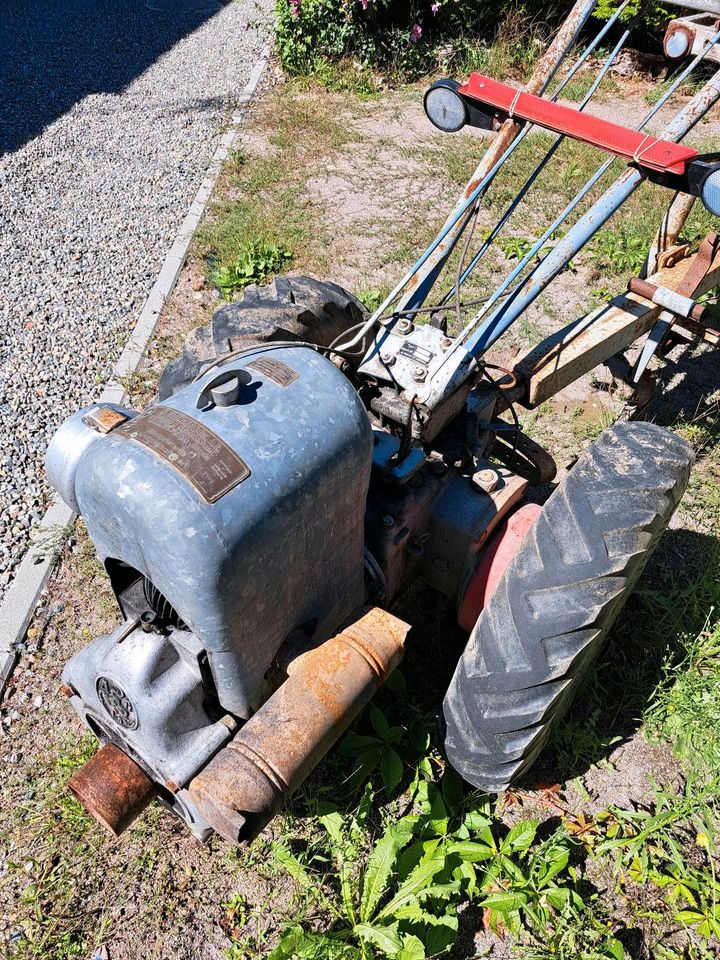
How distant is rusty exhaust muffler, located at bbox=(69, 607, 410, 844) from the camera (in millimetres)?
1803

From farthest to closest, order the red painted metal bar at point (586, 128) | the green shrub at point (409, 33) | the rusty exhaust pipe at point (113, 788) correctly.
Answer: the green shrub at point (409, 33) < the red painted metal bar at point (586, 128) < the rusty exhaust pipe at point (113, 788)

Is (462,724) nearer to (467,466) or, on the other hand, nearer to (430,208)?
(467,466)

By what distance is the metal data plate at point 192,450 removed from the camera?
5.50ft

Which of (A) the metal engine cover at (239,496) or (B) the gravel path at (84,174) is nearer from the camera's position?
(A) the metal engine cover at (239,496)

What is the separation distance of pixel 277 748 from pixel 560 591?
0.88 meters

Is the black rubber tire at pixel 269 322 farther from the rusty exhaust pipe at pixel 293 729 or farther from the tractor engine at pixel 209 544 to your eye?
the rusty exhaust pipe at pixel 293 729

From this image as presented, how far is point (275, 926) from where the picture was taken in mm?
2445

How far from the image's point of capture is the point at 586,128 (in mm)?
2715

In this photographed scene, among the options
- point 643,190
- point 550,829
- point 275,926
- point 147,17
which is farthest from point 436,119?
point 147,17

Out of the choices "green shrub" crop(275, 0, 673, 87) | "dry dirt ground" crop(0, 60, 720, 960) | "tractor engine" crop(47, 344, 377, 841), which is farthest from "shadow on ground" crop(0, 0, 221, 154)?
"tractor engine" crop(47, 344, 377, 841)

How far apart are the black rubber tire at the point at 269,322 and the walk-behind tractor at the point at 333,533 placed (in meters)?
0.02

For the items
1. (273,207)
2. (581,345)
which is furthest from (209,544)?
(273,207)

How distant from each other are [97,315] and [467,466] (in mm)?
3543

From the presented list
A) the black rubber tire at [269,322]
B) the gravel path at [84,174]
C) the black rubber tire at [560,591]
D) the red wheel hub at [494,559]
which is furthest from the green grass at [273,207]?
the black rubber tire at [560,591]
